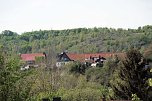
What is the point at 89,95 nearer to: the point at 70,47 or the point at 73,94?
the point at 73,94

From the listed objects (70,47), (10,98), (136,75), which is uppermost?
(10,98)

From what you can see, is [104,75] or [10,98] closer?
[10,98]

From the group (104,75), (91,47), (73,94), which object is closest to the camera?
(73,94)

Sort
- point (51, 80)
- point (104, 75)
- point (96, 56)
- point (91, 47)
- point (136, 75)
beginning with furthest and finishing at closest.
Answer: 1. point (91, 47)
2. point (96, 56)
3. point (104, 75)
4. point (51, 80)
5. point (136, 75)

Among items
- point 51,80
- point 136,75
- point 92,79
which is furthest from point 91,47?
point 136,75

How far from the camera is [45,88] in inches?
2037

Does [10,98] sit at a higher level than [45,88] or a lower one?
higher

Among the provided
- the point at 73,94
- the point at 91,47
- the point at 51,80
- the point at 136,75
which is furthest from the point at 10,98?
the point at 91,47

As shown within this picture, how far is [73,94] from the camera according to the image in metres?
50.9

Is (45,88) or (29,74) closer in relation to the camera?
(29,74)

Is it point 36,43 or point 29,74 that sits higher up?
point 29,74

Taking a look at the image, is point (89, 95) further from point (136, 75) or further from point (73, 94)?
point (136, 75)

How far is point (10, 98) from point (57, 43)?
182876 millimetres

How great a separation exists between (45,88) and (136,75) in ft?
68.4
